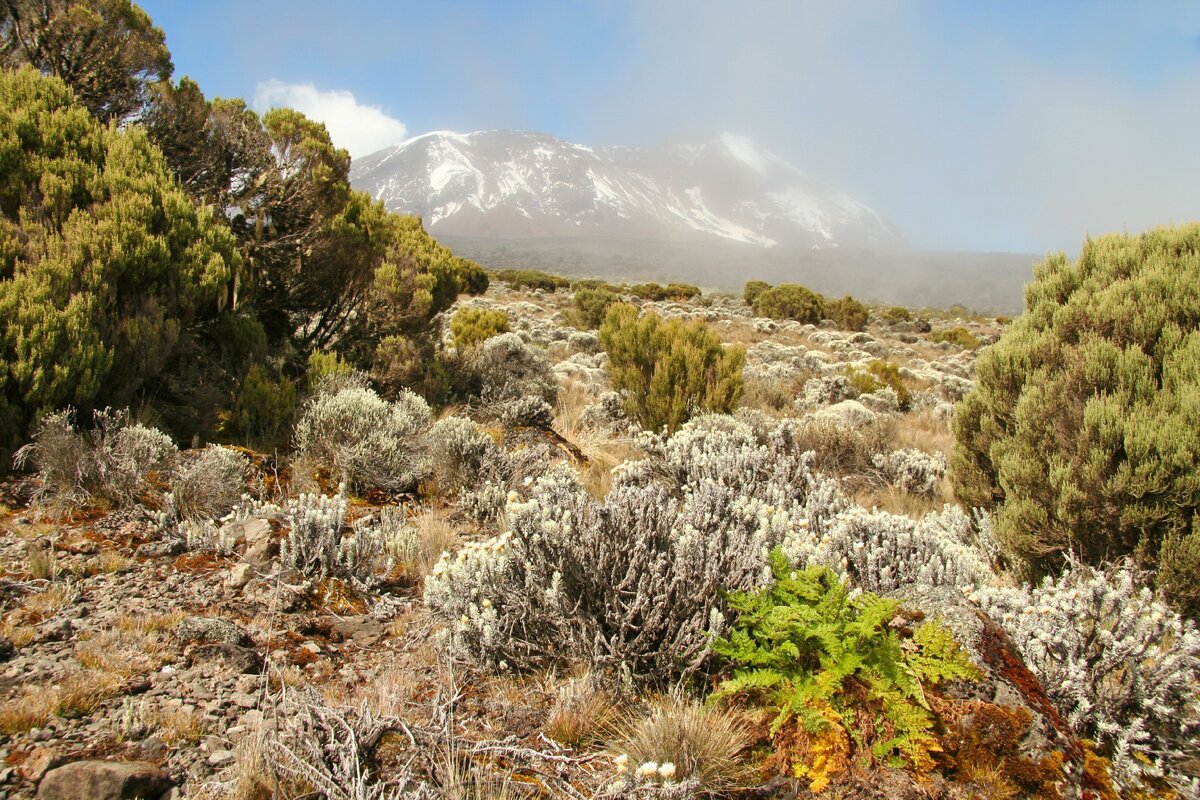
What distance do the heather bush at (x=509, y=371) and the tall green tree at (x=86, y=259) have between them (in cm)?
327

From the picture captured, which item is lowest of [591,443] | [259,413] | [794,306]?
[591,443]

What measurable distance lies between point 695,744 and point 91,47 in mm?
7917

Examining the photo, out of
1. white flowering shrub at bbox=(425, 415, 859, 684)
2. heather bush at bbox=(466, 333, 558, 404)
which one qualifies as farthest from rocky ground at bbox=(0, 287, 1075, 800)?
heather bush at bbox=(466, 333, 558, 404)

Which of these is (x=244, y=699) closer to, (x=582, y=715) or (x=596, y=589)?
(x=582, y=715)

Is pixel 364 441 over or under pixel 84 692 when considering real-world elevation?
over

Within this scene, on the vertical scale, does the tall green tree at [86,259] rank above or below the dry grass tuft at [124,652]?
above

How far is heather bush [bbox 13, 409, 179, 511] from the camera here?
3357 mm

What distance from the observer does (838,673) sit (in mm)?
1687

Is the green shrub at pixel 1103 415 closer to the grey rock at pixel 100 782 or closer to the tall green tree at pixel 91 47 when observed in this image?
the grey rock at pixel 100 782

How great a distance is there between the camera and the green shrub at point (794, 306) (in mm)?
26750

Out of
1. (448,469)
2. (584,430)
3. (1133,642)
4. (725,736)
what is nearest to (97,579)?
(448,469)

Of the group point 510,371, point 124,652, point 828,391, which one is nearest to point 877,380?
point 828,391

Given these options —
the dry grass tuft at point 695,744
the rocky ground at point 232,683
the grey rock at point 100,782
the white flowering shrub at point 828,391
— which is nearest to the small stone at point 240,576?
the rocky ground at point 232,683

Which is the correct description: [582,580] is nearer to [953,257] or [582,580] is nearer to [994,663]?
[994,663]
